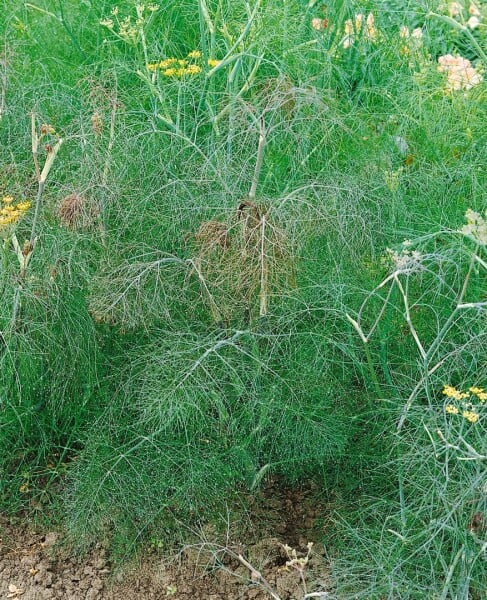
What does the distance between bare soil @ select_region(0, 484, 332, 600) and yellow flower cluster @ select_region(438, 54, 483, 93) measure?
5.90 ft

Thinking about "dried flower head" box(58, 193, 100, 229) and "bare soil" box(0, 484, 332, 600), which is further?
"bare soil" box(0, 484, 332, 600)

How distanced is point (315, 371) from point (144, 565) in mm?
907

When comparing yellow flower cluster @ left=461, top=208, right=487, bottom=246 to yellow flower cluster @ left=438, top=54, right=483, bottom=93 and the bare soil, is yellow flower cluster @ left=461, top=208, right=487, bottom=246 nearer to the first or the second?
the bare soil

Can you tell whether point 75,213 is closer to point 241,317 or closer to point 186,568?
point 241,317

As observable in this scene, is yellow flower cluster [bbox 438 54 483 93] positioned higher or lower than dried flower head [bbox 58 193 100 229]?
higher

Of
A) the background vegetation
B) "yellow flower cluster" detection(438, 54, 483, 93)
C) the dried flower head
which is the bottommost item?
the background vegetation

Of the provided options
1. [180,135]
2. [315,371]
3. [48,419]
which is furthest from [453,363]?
[48,419]

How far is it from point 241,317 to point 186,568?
0.89 metres

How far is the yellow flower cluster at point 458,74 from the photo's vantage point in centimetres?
399

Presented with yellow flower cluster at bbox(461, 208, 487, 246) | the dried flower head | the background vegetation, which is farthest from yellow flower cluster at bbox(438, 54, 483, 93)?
the dried flower head

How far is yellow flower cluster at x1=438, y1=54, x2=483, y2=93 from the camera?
3.99 meters

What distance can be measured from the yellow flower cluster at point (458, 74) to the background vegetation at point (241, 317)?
0.09 m

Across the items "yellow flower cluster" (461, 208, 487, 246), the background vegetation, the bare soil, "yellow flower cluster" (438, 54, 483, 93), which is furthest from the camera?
"yellow flower cluster" (438, 54, 483, 93)

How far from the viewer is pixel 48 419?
3.71 m
